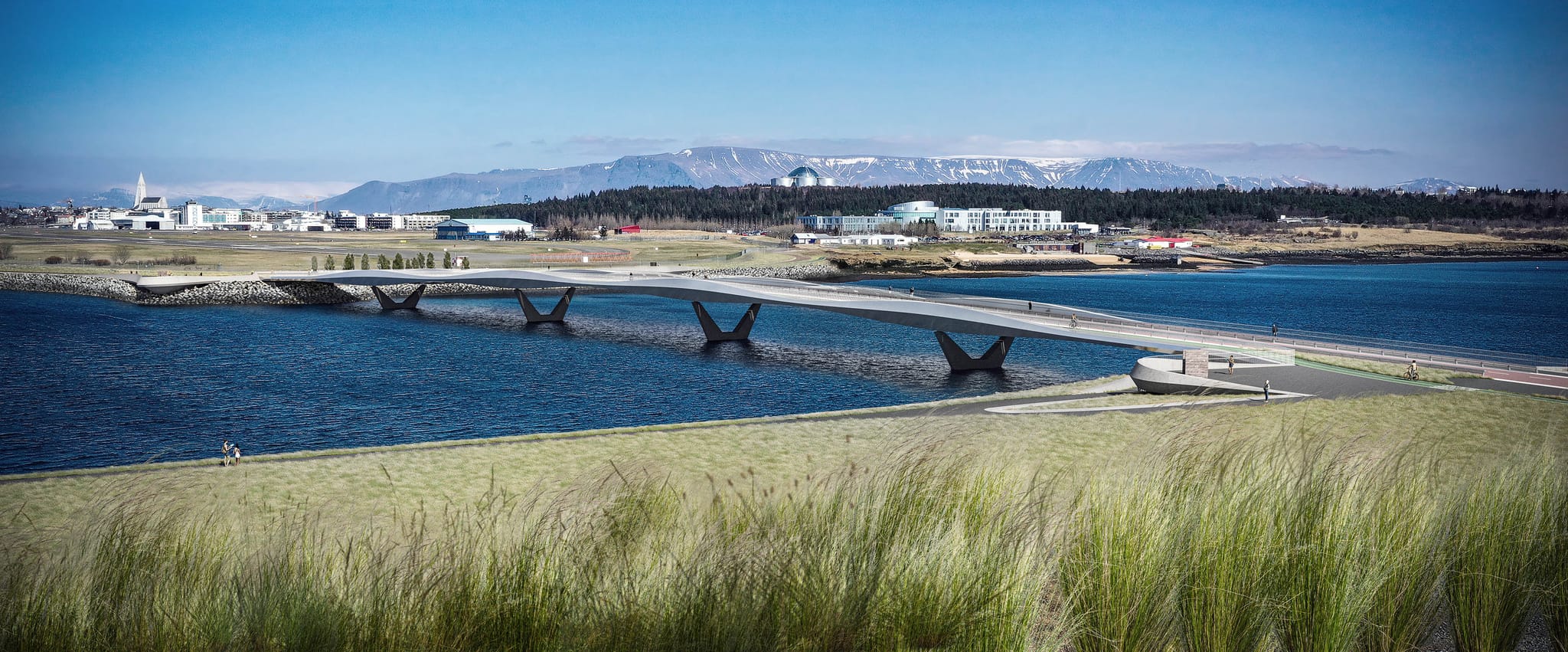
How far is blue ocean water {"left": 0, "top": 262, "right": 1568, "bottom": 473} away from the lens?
99.9 ft

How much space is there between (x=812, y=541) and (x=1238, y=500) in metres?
2.97

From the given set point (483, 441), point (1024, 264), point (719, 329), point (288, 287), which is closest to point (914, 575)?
point (483, 441)

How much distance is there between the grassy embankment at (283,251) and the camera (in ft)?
336

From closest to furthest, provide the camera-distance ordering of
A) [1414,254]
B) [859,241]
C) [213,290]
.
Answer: [213,290], [859,241], [1414,254]

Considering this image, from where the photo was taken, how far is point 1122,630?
6691 millimetres

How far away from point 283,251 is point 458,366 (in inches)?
3743

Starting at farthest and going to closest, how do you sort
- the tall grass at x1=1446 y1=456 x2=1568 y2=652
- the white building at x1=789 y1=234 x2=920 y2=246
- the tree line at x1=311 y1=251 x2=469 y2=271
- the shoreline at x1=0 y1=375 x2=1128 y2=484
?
the white building at x1=789 y1=234 x2=920 y2=246 → the tree line at x1=311 y1=251 x2=469 y2=271 → the shoreline at x1=0 y1=375 x2=1128 y2=484 → the tall grass at x1=1446 y1=456 x2=1568 y2=652

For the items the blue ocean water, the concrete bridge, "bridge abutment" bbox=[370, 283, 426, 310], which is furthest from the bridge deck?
"bridge abutment" bbox=[370, 283, 426, 310]

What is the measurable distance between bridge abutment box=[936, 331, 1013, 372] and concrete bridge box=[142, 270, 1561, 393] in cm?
4

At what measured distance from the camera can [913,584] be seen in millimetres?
6844

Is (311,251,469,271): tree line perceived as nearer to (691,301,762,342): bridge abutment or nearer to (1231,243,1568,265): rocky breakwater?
(691,301,762,342): bridge abutment

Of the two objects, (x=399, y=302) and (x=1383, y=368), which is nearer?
(x=1383, y=368)

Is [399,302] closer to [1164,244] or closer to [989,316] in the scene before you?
[989,316]

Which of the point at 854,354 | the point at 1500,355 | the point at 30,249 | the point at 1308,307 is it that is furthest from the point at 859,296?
the point at 30,249
